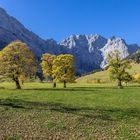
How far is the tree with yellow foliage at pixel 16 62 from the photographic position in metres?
89.5

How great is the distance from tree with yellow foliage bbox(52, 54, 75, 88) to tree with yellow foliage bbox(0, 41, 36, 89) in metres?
14.9

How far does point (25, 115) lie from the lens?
4050 centimetres

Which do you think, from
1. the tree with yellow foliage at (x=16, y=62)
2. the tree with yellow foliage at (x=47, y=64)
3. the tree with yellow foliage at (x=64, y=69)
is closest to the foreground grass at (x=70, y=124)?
the tree with yellow foliage at (x=16, y=62)

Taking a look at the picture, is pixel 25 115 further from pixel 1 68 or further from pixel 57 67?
pixel 57 67

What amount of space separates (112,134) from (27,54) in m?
64.9

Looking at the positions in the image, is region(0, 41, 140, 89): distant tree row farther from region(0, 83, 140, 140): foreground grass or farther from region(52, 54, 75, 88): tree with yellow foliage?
region(0, 83, 140, 140): foreground grass

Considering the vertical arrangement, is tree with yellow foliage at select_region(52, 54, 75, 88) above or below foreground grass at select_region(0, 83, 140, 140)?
above

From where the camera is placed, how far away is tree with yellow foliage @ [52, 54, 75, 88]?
348ft

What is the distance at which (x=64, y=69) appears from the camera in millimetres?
108125

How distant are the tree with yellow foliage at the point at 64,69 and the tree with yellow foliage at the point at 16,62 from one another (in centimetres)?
1494

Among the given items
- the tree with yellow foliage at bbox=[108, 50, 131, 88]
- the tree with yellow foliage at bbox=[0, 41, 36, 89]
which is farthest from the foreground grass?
the tree with yellow foliage at bbox=[108, 50, 131, 88]

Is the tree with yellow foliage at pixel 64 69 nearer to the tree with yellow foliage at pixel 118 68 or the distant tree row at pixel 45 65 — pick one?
the distant tree row at pixel 45 65

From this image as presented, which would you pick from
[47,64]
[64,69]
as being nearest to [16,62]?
[64,69]

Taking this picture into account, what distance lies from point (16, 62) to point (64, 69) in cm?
2158
